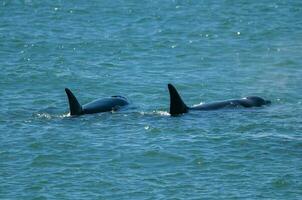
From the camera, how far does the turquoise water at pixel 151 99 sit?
3119 cm

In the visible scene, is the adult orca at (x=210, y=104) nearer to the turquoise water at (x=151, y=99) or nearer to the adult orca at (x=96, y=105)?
the turquoise water at (x=151, y=99)

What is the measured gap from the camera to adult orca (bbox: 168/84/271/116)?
37844mm

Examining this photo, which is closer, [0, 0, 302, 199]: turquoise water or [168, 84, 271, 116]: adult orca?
[0, 0, 302, 199]: turquoise water

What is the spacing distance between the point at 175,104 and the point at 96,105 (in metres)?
3.03

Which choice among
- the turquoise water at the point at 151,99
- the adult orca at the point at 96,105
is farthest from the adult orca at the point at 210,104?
the adult orca at the point at 96,105

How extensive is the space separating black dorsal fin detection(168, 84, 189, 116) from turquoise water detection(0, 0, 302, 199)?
1.10ft

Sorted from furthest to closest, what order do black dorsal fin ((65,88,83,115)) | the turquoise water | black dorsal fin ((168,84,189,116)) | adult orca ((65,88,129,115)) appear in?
adult orca ((65,88,129,115)), black dorsal fin ((65,88,83,115)), black dorsal fin ((168,84,189,116)), the turquoise water

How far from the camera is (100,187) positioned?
30656mm

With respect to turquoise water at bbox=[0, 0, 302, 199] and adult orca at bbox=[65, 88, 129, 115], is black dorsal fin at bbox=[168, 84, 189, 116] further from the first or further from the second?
adult orca at bbox=[65, 88, 129, 115]

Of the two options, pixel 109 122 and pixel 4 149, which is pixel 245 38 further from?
pixel 4 149

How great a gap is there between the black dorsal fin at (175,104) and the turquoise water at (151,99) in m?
0.34

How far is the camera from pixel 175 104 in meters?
38.1

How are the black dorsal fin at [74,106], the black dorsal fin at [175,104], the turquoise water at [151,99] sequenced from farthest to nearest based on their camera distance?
the black dorsal fin at [74,106]
the black dorsal fin at [175,104]
the turquoise water at [151,99]

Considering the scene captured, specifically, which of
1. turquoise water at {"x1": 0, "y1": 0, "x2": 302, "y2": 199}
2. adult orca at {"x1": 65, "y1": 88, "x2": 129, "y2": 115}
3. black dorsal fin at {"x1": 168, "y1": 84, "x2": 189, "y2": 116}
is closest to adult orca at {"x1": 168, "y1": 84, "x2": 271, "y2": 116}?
black dorsal fin at {"x1": 168, "y1": 84, "x2": 189, "y2": 116}
